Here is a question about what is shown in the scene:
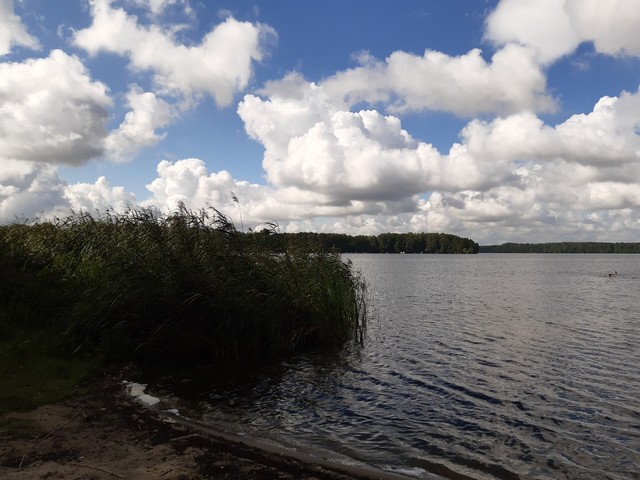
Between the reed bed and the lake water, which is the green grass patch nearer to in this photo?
the reed bed

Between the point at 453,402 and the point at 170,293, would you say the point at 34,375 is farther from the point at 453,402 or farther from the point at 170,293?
the point at 453,402

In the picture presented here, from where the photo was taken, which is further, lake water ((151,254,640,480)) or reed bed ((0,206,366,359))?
reed bed ((0,206,366,359))

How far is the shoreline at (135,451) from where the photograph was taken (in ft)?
22.8

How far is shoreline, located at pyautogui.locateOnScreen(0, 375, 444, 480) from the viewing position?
6941 millimetres

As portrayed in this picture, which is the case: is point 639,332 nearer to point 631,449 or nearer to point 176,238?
point 631,449

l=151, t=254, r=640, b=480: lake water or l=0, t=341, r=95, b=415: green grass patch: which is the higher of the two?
l=0, t=341, r=95, b=415: green grass patch

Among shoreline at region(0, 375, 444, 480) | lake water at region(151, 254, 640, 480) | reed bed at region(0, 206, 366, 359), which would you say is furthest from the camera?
reed bed at region(0, 206, 366, 359)

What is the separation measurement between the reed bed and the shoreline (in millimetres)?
4943

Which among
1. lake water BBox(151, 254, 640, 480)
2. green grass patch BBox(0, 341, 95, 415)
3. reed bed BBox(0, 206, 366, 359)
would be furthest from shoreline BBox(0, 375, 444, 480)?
reed bed BBox(0, 206, 366, 359)

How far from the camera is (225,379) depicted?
13609 mm

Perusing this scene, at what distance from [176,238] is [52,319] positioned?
4.69 meters

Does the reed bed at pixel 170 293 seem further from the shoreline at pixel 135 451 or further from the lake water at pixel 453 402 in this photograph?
the shoreline at pixel 135 451

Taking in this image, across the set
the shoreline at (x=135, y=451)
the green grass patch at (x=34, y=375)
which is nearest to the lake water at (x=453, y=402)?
the shoreline at (x=135, y=451)

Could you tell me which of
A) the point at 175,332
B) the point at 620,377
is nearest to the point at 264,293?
the point at 175,332
